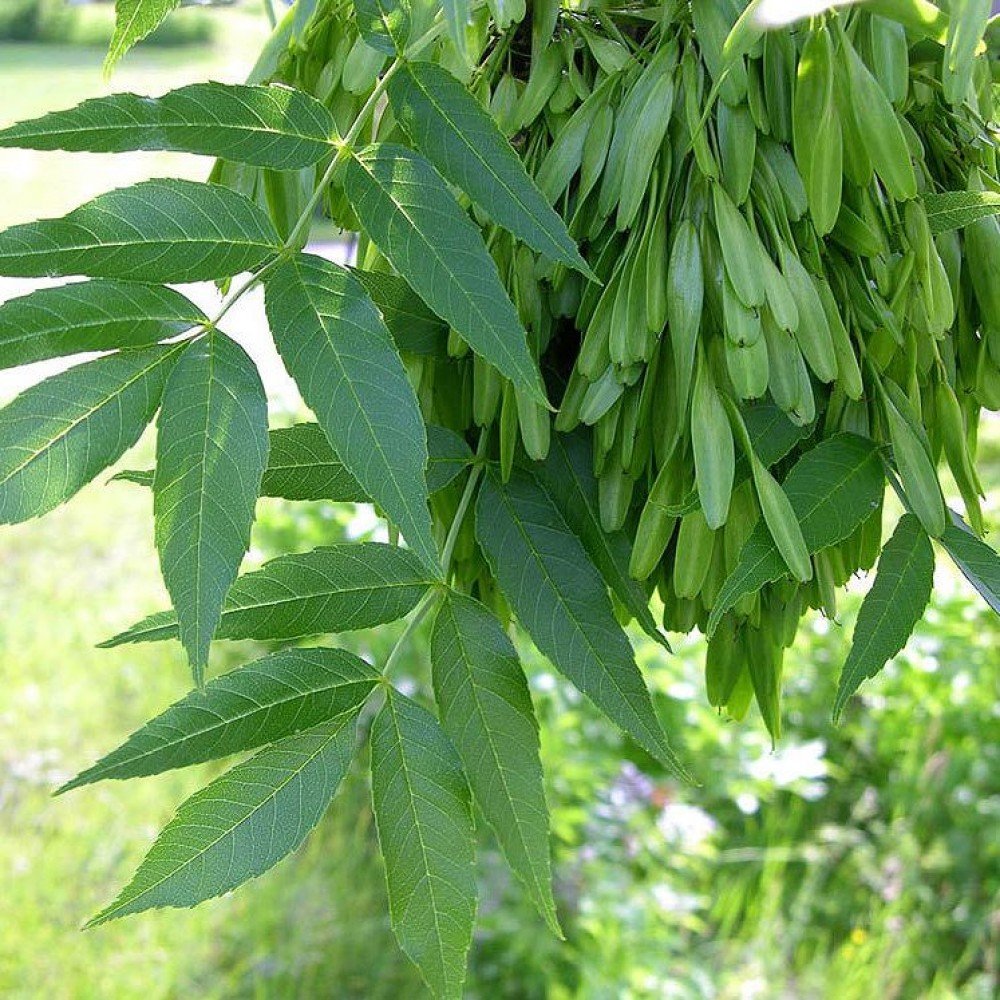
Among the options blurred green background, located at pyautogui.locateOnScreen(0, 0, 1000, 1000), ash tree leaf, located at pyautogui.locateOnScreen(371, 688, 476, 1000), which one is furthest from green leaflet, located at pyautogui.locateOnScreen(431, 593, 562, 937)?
blurred green background, located at pyautogui.locateOnScreen(0, 0, 1000, 1000)

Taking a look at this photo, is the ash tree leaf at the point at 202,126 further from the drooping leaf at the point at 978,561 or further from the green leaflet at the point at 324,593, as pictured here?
the drooping leaf at the point at 978,561

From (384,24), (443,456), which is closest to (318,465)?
(443,456)

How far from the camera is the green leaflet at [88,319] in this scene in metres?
0.37

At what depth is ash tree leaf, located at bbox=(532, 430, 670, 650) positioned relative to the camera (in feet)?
1.49

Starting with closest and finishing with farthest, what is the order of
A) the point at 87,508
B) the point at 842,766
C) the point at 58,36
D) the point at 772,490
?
1. the point at 772,490
2. the point at 842,766
3. the point at 87,508
4. the point at 58,36

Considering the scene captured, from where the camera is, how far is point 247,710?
1.38ft

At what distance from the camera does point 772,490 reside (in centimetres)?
40

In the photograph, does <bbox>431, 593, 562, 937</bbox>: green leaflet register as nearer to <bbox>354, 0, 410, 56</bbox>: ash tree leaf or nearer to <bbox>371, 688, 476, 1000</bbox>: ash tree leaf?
<bbox>371, 688, 476, 1000</bbox>: ash tree leaf

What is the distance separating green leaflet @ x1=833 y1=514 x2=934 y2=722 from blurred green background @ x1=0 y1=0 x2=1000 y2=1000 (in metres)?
1.20

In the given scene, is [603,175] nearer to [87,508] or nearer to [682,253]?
[682,253]

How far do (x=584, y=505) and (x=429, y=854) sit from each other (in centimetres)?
13

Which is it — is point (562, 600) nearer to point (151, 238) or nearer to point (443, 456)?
point (443, 456)

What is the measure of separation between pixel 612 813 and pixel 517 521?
151 centimetres


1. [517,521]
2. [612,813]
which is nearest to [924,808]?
[612,813]
